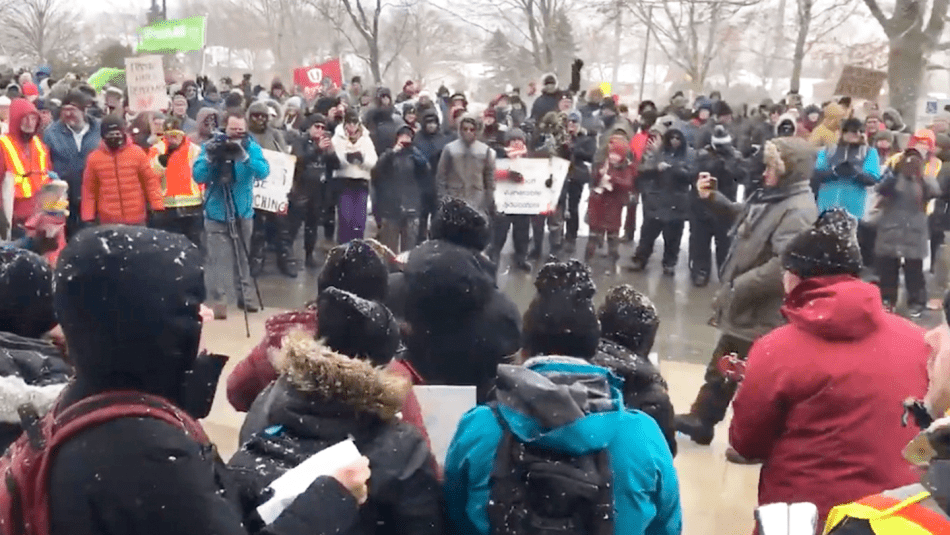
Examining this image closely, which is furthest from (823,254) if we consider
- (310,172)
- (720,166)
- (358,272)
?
(310,172)

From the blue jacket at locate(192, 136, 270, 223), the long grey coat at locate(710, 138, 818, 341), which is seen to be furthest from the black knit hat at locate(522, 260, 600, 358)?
the blue jacket at locate(192, 136, 270, 223)

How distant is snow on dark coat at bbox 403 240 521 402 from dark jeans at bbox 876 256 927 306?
6.39 meters

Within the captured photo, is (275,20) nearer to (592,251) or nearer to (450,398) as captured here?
(592,251)

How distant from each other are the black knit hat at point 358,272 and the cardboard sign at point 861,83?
979 centimetres

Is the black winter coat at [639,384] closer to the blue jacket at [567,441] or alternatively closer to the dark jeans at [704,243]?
the blue jacket at [567,441]

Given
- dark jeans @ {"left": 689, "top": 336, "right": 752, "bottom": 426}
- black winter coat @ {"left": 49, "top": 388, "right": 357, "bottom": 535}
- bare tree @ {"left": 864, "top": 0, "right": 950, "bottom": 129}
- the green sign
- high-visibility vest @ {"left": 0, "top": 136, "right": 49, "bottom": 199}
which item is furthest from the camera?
the green sign

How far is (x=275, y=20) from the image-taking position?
5181 centimetres

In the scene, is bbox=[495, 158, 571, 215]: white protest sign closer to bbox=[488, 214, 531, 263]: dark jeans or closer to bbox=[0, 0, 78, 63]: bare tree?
bbox=[488, 214, 531, 263]: dark jeans

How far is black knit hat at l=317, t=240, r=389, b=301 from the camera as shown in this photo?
3.71m

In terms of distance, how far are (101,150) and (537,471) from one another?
22.9 ft

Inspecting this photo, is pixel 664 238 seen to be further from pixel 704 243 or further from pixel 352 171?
pixel 352 171

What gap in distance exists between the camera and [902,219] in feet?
30.0

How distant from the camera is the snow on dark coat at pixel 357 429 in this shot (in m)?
2.34

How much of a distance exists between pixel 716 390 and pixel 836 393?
2681 mm
